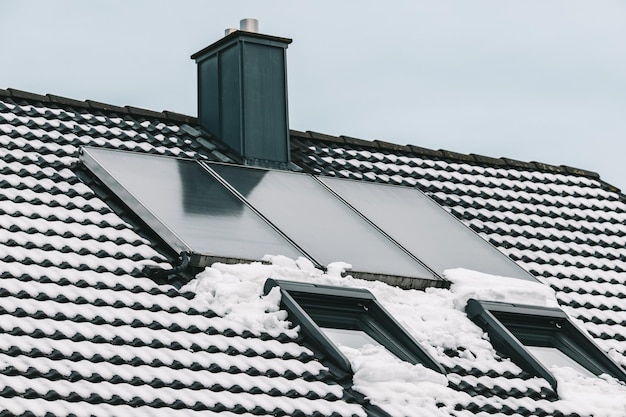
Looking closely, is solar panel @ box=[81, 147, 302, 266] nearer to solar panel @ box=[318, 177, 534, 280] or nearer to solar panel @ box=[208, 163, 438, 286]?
solar panel @ box=[208, 163, 438, 286]

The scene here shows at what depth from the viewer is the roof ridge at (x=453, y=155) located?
40.6ft

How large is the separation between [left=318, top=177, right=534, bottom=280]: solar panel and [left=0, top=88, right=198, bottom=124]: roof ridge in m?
1.47

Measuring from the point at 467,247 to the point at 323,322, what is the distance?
198cm

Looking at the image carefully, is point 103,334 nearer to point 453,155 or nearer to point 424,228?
point 424,228

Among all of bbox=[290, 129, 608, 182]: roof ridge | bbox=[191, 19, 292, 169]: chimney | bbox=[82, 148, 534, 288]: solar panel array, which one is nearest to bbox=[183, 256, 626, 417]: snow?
bbox=[82, 148, 534, 288]: solar panel array

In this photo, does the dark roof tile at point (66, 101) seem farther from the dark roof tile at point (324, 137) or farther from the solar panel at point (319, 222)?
the dark roof tile at point (324, 137)

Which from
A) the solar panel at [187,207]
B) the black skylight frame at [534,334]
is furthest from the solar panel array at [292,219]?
the black skylight frame at [534,334]

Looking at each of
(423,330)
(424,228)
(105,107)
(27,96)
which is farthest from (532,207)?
(27,96)

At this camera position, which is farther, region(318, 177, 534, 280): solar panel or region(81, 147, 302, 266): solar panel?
region(318, 177, 534, 280): solar panel

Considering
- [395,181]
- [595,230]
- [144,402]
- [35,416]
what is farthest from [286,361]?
[595,230]

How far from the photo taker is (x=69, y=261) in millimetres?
8523

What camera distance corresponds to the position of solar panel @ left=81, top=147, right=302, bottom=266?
357 inches

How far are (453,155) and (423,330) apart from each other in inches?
150

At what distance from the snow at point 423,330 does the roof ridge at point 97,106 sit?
109 inches
